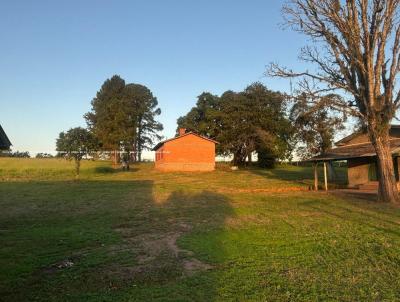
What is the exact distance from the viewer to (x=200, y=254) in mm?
9406

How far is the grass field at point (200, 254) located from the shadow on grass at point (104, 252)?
25 mm

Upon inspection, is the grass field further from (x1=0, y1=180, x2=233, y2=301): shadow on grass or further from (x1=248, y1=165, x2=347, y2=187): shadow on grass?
(x1=248, y1=165, x2=347, y2=187): shadow on grass

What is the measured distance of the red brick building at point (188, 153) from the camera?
54.3 meters

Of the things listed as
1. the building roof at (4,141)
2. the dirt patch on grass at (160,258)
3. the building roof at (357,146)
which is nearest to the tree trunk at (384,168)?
the building roof at (357,146)

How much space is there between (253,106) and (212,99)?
45.8 feet

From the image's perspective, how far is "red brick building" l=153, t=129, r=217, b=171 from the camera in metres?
54.3

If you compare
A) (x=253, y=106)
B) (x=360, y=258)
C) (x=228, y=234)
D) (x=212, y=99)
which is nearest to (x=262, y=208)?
(x=228, y=234)

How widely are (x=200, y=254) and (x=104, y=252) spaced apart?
2388mm

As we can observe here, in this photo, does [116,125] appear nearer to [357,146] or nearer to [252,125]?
[252,125]

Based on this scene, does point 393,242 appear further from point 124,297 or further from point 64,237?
point 64,237

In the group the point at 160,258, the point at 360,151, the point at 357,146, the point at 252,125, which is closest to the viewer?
the point at 160,258

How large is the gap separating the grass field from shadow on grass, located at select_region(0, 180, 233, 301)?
0.08ft

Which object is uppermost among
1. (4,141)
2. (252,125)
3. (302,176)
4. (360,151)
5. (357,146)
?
(252,125)

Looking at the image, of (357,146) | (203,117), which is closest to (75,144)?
(357,146)
